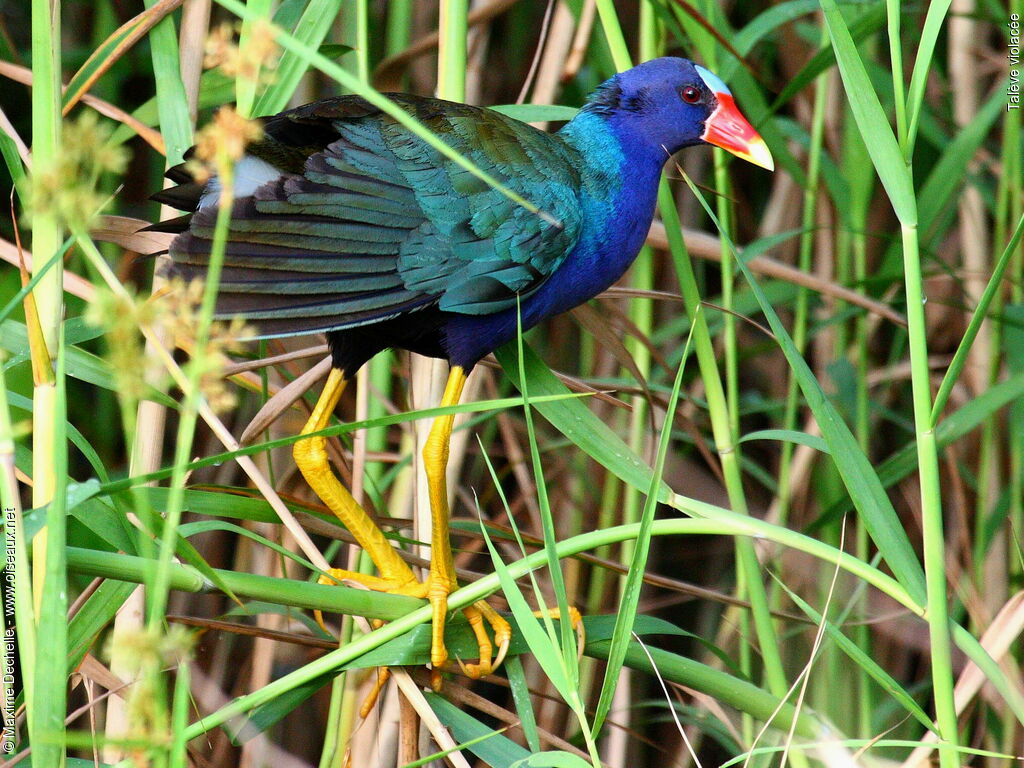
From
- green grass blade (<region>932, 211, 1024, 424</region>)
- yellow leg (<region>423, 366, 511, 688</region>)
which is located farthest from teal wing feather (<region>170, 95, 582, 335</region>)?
green grass blade (<region>932, 211, 1024, 424</region>)

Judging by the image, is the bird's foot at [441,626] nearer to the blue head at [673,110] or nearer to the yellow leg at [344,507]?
the yellow leg at [344,507]

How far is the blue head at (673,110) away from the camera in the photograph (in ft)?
4.23

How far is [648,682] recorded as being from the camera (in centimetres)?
186

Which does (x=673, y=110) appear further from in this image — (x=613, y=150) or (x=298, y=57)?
(x=298, y=57)

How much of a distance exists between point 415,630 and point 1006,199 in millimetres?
1158

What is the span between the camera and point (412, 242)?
1062 mm

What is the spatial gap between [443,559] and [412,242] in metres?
0.31

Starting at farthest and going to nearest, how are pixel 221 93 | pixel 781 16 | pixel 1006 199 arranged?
pixel 1006 199 → pixel 781 16 → pixel 221 93

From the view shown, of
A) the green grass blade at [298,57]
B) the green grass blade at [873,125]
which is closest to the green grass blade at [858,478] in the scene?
the green grass blade at [873,125]

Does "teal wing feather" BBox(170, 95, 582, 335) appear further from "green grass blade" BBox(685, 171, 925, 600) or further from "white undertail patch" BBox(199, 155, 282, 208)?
"green grass blade" BBox(685, 171, 925, 600)

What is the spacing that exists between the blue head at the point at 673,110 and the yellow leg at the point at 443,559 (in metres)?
0.39

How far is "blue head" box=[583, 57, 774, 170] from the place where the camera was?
129 centimetres

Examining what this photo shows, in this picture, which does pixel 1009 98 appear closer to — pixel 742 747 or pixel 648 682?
pixel 742 747

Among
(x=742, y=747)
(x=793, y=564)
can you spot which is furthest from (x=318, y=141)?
(x=793, y=564)
